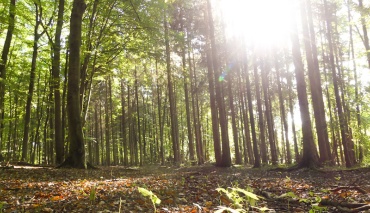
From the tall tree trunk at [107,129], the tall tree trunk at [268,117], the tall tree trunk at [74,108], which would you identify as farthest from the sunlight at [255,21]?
the tall tree trunk at [107,129]

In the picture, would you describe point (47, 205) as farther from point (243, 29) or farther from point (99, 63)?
point (243, 29)

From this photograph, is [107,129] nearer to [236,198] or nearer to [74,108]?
[74,108]

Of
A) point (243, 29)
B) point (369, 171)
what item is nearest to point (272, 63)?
point (243, 29)

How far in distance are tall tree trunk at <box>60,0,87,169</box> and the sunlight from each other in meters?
11.7

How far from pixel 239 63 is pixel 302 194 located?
1924 cm

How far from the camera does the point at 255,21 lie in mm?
20672

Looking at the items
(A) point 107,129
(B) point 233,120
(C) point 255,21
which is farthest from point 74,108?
(A) point 107,129

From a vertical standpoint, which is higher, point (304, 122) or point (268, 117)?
point (268, 117)

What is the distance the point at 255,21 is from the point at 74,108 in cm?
1496

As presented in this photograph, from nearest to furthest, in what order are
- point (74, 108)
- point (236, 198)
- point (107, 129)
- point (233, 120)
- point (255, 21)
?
1. point (236, 198)
2. point (74, 108)
3. point (255, 21)
4. point (233, 120)
5. point (107, 129)

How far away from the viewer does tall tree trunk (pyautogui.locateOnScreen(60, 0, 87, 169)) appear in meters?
11.0

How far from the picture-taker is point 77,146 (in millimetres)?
10984

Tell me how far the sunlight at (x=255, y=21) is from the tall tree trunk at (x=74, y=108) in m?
11.7

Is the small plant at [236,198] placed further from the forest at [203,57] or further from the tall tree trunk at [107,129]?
the tall tree trunk at [107,129]
